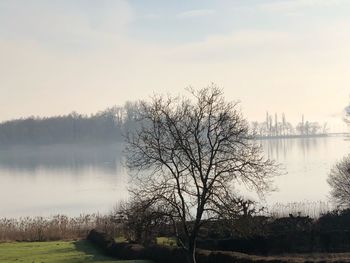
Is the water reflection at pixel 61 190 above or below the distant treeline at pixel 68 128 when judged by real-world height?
below

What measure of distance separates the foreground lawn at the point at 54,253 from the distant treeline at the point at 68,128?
143839 mm

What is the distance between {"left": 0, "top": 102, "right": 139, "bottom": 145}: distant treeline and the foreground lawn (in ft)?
472

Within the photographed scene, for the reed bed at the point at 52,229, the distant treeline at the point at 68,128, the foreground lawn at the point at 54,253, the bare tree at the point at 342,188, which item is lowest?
the foreground lawn at the point at 54,253

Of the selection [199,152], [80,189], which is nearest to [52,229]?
[199,152]

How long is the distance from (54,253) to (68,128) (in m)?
163

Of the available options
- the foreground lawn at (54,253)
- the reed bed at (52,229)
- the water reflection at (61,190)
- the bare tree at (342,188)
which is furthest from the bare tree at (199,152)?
the water reflection at (61,190)

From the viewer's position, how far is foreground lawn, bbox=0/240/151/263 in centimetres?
2412

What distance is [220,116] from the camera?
738 inches

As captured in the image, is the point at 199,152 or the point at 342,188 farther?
the point at 342,188

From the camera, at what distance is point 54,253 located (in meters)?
26.4

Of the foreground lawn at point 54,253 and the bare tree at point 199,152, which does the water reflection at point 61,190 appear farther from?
the bare tree at point 199,152

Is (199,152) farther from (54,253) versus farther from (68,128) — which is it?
(68,128)

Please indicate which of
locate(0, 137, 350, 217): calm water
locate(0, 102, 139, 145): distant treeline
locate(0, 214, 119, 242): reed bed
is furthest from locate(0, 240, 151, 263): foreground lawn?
locate(0, 102, 139, 145): distant treeline

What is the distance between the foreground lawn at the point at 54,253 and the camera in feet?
79.2
